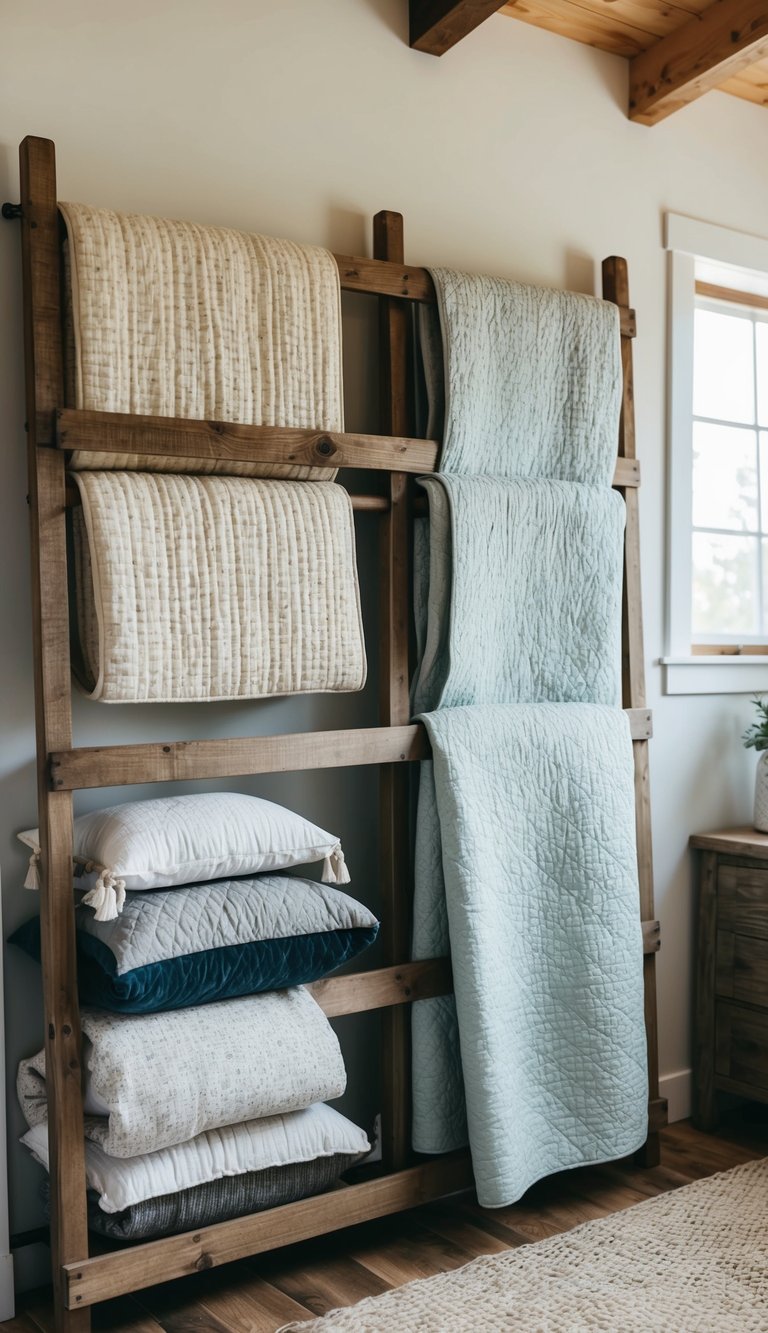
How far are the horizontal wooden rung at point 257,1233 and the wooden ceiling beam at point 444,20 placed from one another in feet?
7.09

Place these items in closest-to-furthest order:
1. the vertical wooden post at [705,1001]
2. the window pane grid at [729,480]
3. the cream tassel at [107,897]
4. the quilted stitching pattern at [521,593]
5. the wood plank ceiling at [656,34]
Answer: the cream tassel at [107,897] < the quilted stitching pattern at [521,593] < the wood plank ceiling at [656,34] < the vertical wooden post at [705,1001] < the window pane grid at [729,480]

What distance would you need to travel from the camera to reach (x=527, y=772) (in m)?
2.21

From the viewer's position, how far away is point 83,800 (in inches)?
76.9

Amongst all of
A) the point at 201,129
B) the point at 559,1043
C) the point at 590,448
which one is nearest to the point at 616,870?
the point at 559,1043

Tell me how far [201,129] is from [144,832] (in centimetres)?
126

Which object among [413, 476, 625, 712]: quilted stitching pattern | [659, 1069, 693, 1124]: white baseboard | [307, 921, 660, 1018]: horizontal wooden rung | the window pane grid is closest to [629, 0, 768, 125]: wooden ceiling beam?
the window pane grid

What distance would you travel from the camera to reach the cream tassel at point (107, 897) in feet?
5.56

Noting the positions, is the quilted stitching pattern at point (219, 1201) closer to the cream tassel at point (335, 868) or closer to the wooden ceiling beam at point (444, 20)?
the cream tassel at point (335, 868)

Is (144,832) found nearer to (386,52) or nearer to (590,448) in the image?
(590,448)

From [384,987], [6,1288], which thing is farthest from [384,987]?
[6,1288]

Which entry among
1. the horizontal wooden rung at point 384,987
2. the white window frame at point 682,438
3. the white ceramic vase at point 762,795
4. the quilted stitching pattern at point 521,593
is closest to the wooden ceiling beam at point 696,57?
the white window frame at point 682,438

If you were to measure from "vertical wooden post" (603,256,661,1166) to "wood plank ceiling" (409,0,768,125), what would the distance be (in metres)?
0.41

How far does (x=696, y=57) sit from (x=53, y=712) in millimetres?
1970

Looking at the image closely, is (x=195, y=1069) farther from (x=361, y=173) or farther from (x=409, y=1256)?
(x=361, y=173)
